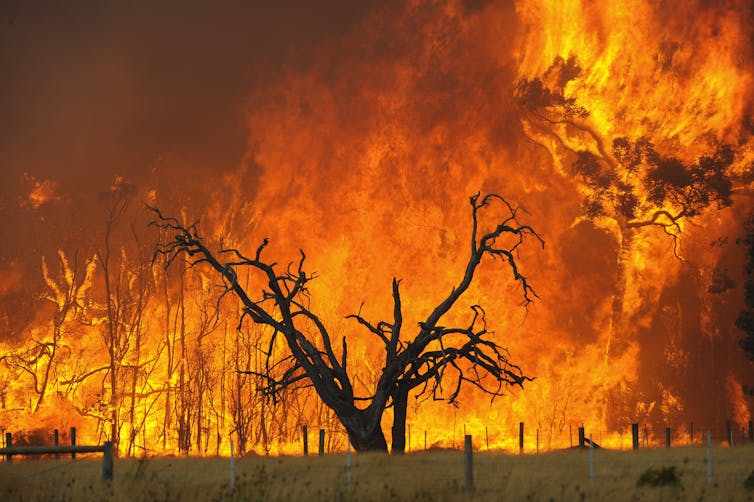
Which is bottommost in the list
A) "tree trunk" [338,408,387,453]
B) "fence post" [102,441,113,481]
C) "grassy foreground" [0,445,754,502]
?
"grassy foreground" [0,445,754,502]

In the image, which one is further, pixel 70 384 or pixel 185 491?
pixel 70 384

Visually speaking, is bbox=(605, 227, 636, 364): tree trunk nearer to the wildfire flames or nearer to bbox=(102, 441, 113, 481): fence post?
the wildfire flames

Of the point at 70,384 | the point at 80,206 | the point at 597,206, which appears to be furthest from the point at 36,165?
the point at 597,206

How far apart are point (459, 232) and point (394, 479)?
40.0 meters

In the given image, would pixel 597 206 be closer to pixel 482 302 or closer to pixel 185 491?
pixel 482 302

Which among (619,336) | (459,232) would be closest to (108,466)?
(619,336)

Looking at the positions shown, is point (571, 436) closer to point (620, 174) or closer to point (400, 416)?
point (620, 174)

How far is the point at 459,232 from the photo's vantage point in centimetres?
6688

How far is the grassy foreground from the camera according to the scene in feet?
81.3

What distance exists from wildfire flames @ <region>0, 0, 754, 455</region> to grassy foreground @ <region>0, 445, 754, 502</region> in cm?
2386

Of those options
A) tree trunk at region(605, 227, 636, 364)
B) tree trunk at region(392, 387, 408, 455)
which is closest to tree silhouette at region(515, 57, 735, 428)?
tree trunk at region(605, 227, 636, 364)

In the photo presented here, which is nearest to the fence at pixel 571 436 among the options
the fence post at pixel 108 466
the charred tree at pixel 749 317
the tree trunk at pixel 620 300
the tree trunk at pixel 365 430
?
the tree trunk at pixel 620 300

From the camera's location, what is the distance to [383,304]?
6575 cm

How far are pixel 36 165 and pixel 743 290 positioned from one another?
42.2m
